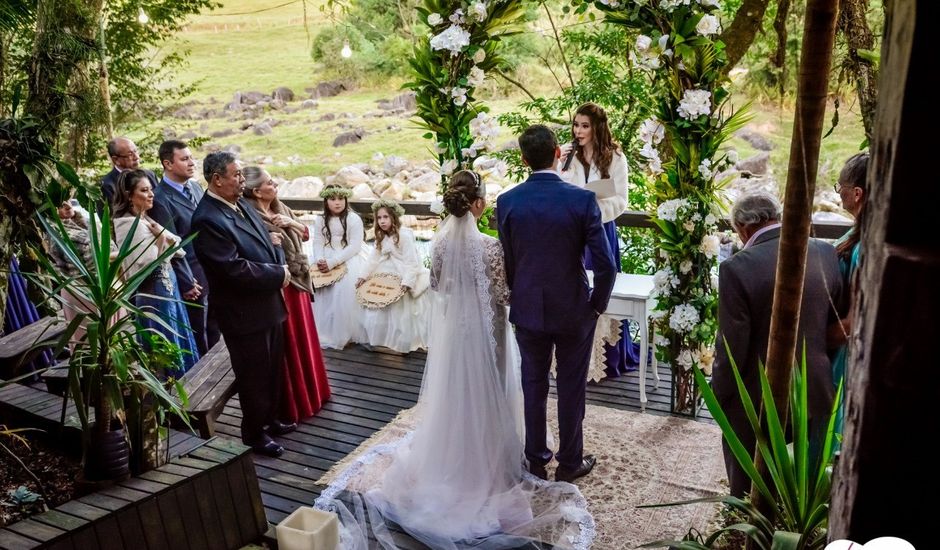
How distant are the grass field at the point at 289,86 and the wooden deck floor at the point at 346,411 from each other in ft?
31.3

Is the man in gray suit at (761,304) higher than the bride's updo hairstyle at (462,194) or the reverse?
the reverse

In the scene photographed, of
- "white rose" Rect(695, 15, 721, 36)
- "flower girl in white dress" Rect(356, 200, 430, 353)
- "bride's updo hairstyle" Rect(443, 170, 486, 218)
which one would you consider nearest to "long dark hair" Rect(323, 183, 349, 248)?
"flower girl in white dress" Rect(356, 200, 430, 353)

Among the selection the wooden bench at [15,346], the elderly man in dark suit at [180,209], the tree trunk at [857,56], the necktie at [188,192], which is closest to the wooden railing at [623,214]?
the tree trunk at [857,56]

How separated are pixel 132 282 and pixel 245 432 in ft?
6.16

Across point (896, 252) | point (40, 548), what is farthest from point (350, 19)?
point (896, 252)

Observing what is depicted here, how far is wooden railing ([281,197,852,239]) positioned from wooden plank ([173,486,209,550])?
3268 millimetres

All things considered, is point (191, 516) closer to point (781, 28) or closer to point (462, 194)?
point (462, 194)

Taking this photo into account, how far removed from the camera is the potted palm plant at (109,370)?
2.31m

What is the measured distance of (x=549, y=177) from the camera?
3240mm

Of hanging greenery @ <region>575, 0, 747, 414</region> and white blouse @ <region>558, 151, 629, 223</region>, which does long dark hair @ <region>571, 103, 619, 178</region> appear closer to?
white blouse @ <region>558, 151, 629, 223</region>

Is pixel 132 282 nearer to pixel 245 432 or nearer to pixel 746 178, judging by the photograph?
pixel 245 432

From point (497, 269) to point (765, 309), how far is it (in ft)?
4.28

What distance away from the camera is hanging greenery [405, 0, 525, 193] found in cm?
392

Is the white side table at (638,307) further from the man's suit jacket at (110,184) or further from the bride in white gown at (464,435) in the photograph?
the man's suit jacket at (110,184)
